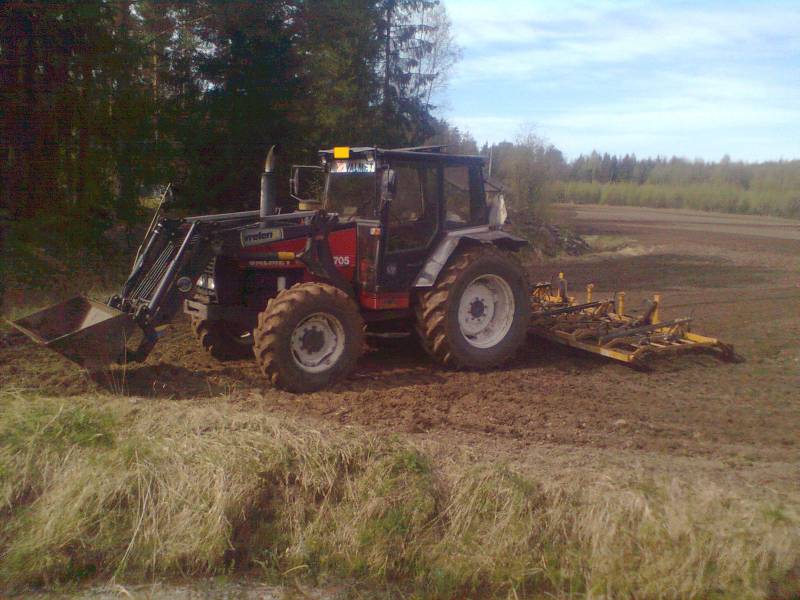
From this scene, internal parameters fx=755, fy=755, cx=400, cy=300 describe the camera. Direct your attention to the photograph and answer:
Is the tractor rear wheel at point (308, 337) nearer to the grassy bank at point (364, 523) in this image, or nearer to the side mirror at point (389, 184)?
the side mirror at point (389, 184)

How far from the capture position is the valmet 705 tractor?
6.71m

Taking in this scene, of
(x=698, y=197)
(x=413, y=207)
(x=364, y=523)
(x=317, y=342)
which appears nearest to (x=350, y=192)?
(x=413, y=207)

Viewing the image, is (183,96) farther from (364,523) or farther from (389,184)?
(364,523)

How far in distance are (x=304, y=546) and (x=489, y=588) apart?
1055mm

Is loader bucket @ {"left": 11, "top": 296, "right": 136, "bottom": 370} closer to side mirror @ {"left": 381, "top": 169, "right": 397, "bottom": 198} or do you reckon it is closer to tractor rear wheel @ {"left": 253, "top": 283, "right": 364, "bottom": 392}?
Answer: tractor rear wheel @ {"left": 253, "top": 283, "right": 364, "bottom": 392}

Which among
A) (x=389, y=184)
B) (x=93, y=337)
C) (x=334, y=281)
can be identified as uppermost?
(x=389, y=184)

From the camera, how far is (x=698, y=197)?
198 feet

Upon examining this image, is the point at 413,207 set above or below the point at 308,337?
above

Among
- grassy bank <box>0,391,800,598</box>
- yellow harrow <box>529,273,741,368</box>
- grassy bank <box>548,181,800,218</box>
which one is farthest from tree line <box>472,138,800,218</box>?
grassy bank <box>0,391,800,598</box>

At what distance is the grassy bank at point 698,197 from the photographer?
173 feet

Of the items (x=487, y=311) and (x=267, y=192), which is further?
(x=487, y=311)

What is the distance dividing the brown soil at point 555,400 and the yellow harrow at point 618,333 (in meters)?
0.20

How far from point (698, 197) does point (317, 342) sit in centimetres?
5948

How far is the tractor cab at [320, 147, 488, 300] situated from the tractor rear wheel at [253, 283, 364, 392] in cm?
69
